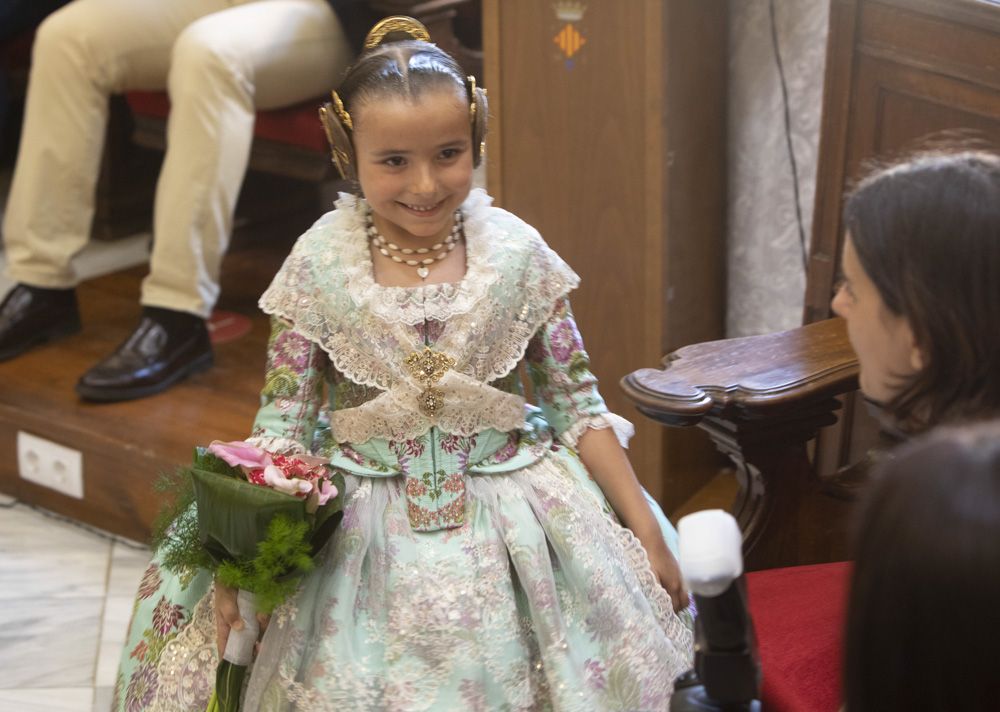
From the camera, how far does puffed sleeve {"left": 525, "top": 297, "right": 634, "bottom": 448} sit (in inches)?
68.1

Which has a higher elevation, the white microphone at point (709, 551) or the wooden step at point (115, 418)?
the white microphone at point (709, 551)

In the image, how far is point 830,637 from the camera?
4.91ft

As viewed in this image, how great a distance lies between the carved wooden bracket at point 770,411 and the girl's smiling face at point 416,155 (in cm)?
30

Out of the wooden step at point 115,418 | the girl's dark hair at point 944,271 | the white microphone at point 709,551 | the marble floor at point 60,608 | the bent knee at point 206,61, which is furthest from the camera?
the bent knee at point 206,61

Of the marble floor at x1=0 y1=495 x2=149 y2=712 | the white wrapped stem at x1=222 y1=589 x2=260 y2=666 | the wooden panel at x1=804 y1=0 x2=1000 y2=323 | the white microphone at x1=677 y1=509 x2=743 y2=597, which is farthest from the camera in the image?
the marble floor at x1=0 y1=495 x2=149 y2=712

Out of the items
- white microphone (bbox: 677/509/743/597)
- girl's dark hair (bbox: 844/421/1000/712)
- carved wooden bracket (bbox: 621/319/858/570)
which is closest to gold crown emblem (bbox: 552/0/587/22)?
carved wooden bracket (bbox: 621/319/858/570)

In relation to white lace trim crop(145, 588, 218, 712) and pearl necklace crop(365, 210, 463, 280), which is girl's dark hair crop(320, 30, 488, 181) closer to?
pearl necklace crop(365, 210, 463, 280)

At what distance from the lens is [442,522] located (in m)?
1.63

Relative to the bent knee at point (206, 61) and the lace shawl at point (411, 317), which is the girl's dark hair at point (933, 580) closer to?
the lace shawl at point (411, 317)

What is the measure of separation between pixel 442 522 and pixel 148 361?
1.43 meters

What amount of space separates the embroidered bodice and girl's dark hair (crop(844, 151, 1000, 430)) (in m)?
0.56

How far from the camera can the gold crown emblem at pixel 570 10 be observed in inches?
94.4

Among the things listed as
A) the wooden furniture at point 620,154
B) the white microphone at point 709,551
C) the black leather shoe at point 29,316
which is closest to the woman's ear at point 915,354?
the white microphone at point 709,551

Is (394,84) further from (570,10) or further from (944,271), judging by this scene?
(570,10)
